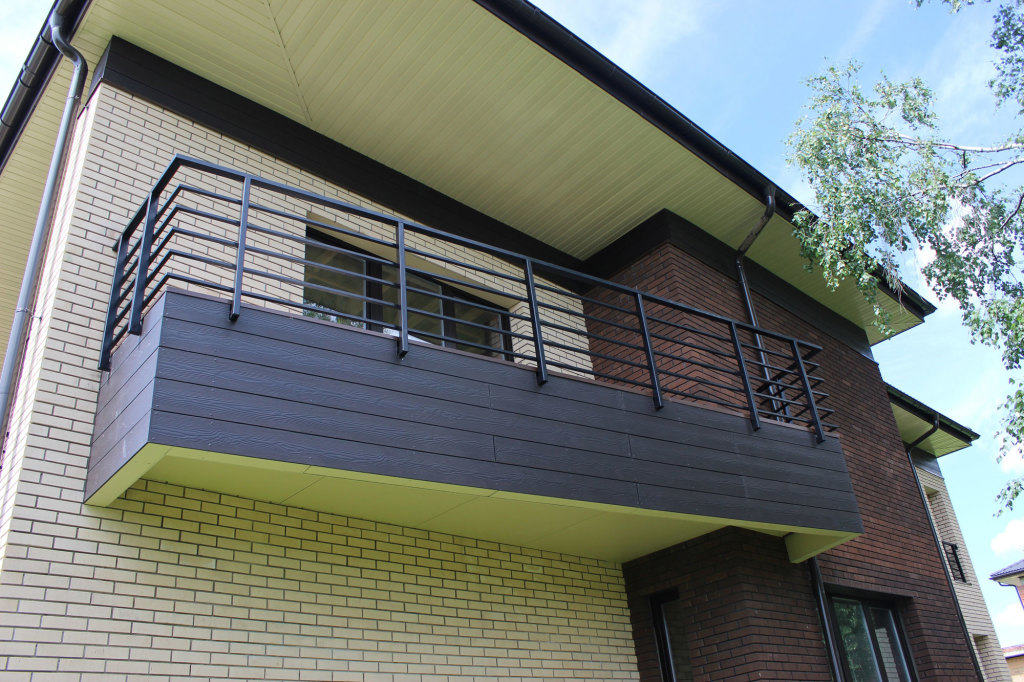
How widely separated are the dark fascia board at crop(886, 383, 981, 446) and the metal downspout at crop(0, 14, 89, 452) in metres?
11.2

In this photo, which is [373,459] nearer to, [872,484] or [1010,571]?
[872,484]

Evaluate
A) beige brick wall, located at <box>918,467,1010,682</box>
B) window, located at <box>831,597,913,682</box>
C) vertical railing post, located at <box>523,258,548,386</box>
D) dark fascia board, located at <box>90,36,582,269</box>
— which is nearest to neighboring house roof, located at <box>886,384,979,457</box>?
beige brick wall, located at <box>918,467,1010,682</box>

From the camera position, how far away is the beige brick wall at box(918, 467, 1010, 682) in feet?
46.4

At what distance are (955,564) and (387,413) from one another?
1395 centimetres

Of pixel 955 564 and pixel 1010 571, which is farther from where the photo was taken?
pixel 1010 571

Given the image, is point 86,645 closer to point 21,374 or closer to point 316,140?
point 21,374

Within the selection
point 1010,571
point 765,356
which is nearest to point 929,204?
point 765,356

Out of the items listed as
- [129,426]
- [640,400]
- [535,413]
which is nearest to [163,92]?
[129,426]

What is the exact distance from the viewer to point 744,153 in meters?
8.56

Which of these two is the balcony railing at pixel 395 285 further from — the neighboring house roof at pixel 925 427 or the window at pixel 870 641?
the neighboring house roof at pixel 925 427

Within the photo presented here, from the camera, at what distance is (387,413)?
4.73 metres

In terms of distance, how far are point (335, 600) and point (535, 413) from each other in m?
1.87

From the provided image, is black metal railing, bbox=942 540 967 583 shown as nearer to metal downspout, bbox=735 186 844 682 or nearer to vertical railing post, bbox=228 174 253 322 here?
metal downspout, bbox=735 186 844 682

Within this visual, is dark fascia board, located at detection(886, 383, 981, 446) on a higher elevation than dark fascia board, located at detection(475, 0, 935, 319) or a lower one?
lower
